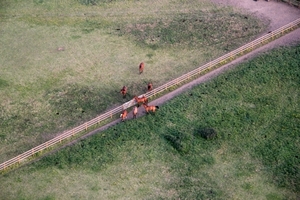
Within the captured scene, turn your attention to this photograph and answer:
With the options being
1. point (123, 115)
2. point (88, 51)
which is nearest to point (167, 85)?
point (123, 115)

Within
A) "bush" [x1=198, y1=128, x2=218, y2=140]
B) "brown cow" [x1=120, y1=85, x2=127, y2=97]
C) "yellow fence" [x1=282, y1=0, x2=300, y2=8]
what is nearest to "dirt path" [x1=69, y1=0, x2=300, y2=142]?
"yellow fence" [x1=282, y1=0, x2=300, y2=8]

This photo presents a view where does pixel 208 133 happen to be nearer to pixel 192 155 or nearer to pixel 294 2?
pixel 192 155

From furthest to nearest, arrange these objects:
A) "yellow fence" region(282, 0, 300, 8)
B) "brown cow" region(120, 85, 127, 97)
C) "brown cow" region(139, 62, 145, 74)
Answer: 1. "yellow fence" region(282, 0, 300, 8)
2. "brown cow" region(139, 62, 145, 74)
3. "brown cow" region(120, 85, 127, 97)

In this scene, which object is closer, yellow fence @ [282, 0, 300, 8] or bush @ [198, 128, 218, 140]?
bush @ [198, 128, 218, 140]

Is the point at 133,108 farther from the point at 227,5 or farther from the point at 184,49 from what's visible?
the point at 227,5

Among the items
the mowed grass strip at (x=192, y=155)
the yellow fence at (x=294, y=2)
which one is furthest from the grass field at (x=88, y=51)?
the yellow fence at (x=294, y=2)

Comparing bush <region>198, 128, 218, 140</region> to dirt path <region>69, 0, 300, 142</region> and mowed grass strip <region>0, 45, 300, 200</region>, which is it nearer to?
mowed grass strip <region>0, 45, 300, 200</region>
